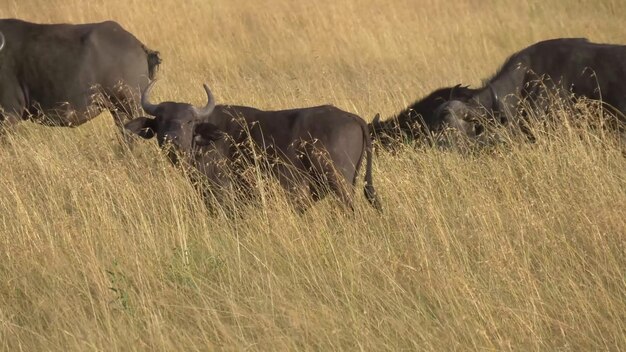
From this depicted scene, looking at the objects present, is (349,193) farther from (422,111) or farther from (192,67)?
(192,67)

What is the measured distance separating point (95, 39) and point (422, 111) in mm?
3092

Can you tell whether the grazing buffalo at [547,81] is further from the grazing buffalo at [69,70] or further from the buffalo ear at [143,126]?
the buffalo ear at [143,126]

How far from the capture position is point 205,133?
744 centimetres

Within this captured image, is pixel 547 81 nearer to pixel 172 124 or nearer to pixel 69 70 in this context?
pixel 172 124

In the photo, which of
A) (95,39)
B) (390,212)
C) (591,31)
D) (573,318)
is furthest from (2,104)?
(591,31)

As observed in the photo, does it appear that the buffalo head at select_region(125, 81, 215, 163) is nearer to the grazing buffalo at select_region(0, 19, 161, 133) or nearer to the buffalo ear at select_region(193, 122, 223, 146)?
the buffalo ear at select_region(193, 122, 223, 146)

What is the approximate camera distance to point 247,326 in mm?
4793

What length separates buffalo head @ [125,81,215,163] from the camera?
7312 millimetres

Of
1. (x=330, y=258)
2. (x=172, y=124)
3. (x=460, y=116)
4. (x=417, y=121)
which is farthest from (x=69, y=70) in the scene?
(x=330, y=258)

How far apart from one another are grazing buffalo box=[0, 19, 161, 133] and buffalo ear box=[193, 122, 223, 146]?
2.69 meters

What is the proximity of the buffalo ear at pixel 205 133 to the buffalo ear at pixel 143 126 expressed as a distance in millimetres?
331

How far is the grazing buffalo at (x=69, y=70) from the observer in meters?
10.0

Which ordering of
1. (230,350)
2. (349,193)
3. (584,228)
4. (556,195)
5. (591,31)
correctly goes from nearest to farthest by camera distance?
(230,350) → (584,228) → (556,195) → (349,193) → (591,31)

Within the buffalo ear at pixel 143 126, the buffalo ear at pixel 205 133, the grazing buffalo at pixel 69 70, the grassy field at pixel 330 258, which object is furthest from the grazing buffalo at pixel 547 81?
the buffalo ear at pixel 143 126
